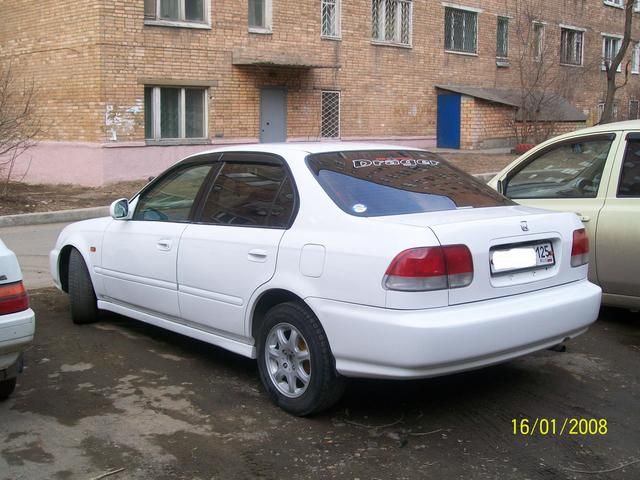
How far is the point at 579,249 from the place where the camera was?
4.73m

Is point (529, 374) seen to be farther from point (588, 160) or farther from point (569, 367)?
point (588, 160)

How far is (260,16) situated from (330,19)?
2388 mm

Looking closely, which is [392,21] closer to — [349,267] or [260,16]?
[260,16]

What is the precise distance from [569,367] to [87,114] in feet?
44.9

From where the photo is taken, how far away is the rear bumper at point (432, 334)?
3.91 metres

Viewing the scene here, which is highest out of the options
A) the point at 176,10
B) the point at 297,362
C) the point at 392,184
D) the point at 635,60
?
the point at 635,60

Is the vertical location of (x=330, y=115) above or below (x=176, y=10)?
below

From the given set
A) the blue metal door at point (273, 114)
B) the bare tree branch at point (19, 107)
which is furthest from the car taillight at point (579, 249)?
the blue metal door at point (273, 114)

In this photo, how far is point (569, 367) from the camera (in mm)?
5355

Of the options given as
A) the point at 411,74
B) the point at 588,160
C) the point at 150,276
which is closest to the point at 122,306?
the point at 150,276

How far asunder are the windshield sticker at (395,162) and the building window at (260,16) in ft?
48.6

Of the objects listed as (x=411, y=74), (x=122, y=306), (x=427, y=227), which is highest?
(x=411, y=74)

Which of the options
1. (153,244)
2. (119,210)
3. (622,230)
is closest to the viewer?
(153,244)
